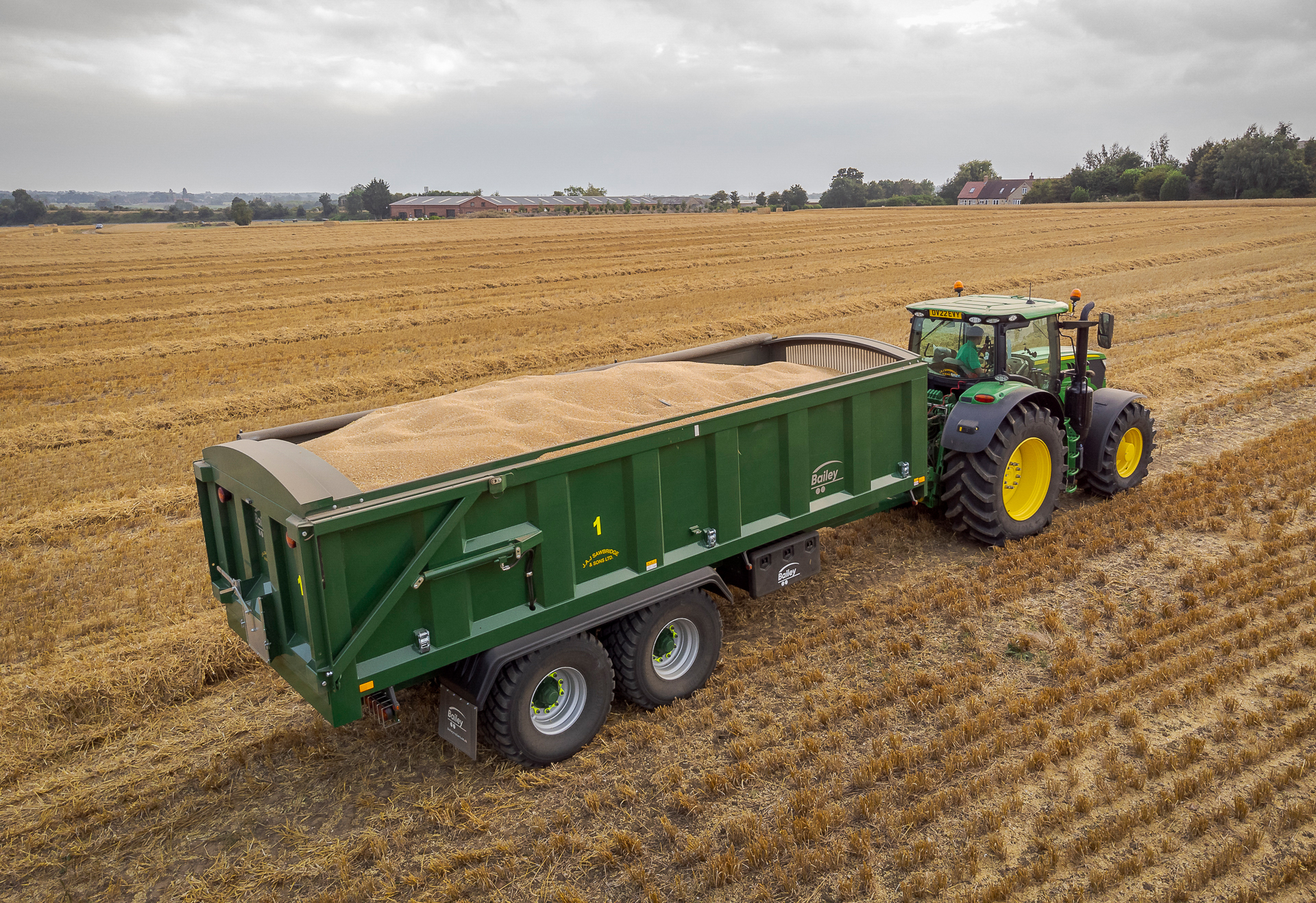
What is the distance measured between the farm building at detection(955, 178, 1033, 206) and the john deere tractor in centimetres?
8433

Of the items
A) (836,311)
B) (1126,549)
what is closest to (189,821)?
(1126,549)

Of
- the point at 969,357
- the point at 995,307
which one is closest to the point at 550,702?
the point at 969,357

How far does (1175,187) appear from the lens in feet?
224

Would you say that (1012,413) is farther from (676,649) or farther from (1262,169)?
(1262,169)

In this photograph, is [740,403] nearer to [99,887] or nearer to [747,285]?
[99,887]

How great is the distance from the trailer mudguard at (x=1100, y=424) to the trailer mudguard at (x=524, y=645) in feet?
16.4

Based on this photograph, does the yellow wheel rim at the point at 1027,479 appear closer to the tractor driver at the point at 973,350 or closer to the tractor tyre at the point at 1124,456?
the tractor driver at the point at 973,350

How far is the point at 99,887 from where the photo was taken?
463 cm

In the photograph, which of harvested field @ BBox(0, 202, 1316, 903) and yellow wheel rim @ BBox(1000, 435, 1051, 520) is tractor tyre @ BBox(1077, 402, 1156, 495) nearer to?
harvested field @ BBox(0, 202, 1316, 903)

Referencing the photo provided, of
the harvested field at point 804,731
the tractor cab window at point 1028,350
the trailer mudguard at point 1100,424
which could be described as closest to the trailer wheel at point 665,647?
the harvested field at point 804,731

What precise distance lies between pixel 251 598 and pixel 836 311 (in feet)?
59.0

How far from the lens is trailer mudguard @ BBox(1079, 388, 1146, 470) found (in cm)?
871

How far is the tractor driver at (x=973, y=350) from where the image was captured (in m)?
8.16

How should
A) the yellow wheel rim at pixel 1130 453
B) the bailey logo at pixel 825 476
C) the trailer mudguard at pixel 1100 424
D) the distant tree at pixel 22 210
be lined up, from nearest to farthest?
the bailey logo at pixel 825 476 → the trailer mudguard at pixel 1100 424 → the yellow wheel rim at pixel 1130 453 → the distant tree at pixel 22 210
